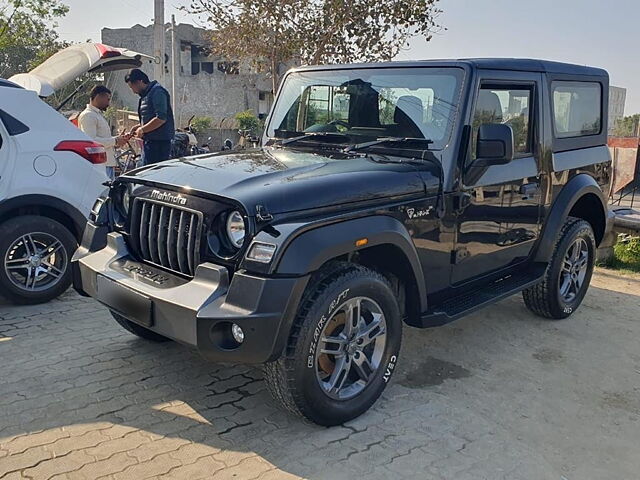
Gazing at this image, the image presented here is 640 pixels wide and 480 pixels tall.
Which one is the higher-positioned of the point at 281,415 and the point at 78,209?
the point at 78,209

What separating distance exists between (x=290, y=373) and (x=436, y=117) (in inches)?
75.1

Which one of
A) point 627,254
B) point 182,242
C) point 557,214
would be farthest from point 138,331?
point 627,254

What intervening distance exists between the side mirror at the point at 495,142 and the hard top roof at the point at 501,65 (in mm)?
500

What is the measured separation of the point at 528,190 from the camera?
429cm

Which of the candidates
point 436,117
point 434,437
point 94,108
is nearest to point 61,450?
point 434,437

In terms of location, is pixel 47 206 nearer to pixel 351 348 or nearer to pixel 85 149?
pixel 85 149

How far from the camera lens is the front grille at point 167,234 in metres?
3.02

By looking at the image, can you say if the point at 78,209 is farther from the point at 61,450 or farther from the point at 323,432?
the point at 323,432

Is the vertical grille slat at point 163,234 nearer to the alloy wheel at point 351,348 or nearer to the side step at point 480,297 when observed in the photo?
the alloy wheel at point 351,348

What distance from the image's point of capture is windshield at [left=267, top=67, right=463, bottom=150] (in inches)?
148

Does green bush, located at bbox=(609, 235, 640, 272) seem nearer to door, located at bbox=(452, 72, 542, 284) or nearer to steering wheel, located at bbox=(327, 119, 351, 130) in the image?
door, located at bbox=(452, 72, 542, 284)

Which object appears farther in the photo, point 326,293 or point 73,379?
point 73,379

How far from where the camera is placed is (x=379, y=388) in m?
3.38

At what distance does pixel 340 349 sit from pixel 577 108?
3161mm
